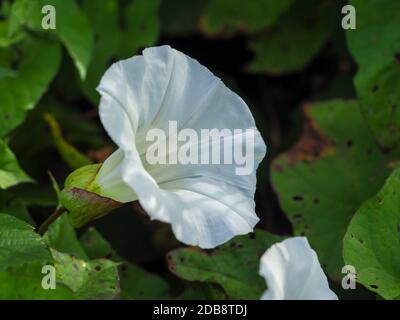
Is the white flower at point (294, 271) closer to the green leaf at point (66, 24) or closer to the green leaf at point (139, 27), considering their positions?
the green leaf at point (66, 24)

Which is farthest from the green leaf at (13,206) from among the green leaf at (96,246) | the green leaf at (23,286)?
the green leaf at (23,286)

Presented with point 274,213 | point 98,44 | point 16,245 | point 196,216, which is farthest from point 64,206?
point 274,213

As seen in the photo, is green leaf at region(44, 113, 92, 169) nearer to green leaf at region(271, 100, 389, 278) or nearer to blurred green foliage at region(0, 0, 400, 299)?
blurred green foliage at region(0, 0, 400, 299)

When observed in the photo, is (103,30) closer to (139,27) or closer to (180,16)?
(139,27)

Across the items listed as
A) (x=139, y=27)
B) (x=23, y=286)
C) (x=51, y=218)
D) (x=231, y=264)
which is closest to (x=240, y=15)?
(x=139, y=27)

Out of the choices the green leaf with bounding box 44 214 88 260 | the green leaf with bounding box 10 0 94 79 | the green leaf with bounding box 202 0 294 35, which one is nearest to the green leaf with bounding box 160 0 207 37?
the green leaf with bounding box 202 0 294 35

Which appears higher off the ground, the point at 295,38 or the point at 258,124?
the point at 295,38
